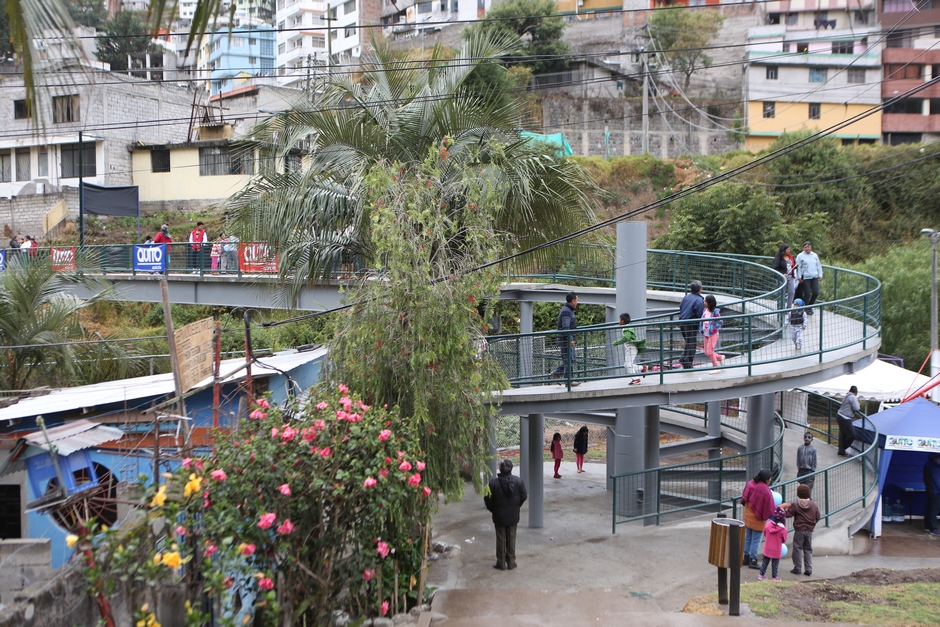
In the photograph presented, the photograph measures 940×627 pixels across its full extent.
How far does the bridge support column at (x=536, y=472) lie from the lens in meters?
14.4

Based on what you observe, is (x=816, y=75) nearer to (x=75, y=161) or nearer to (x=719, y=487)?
(x=75, y=161)

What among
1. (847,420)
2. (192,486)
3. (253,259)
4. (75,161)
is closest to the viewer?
(192,486)

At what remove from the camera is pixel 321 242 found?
13836 mm

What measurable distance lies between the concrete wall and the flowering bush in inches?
1745

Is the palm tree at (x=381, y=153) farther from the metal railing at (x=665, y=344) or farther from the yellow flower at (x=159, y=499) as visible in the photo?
the yellow flower at (x=159, y=499)

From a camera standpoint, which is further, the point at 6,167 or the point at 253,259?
the point at 6,167

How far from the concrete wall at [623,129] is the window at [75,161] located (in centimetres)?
2593

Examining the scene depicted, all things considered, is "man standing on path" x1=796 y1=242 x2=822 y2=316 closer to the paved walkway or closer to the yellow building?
the paved walkway

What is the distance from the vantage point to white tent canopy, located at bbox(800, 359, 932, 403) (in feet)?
63.7

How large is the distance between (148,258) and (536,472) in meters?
13.5

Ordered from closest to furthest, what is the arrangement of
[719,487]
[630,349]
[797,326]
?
[630,349] < [797,326] < [719,487]

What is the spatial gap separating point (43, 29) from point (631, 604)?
9.37m

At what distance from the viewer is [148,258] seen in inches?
884

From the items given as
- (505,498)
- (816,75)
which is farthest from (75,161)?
(816,75)
